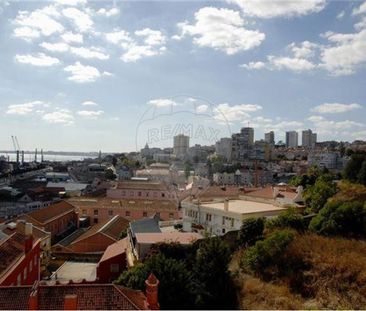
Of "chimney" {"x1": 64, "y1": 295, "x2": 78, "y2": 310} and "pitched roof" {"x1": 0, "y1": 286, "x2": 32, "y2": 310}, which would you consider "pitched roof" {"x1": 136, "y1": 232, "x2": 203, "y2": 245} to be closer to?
"pitched roof" {"x1": 0, "y1": 286, "x2": 32, "y2": 310}

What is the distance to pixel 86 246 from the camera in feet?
82.6

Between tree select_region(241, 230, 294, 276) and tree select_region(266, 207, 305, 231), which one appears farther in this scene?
tree select_region(266, 207, 305, 231)

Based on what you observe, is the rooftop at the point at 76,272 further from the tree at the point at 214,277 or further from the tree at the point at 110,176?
the tree at the point at 110,176

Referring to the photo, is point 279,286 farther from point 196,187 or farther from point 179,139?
point 196,187

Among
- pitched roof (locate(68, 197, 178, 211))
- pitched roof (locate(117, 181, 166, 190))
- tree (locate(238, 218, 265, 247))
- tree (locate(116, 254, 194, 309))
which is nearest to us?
tree (locate(116, 254, 194, 309))

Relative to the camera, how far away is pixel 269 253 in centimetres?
1616

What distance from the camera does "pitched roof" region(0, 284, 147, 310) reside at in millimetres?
9961

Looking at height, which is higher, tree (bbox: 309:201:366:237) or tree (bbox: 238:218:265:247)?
tree (bbox: 309:201:366:237)

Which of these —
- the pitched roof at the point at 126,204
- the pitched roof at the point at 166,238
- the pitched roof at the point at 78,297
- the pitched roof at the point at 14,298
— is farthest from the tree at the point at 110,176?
the pitched roof at the point at 78,297

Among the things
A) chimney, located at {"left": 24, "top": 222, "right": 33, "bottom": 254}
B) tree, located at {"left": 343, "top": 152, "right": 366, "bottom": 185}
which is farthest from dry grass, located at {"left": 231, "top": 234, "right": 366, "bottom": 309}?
tree, located at {"left": 343, "top": 152, "right": 366, "bottom": 185}

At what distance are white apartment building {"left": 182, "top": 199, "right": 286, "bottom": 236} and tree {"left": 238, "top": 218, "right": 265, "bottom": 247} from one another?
1.41 meters

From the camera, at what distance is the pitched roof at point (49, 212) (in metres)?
30.1

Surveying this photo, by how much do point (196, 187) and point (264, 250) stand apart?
11627mm

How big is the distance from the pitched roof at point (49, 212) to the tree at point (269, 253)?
18527 mm
